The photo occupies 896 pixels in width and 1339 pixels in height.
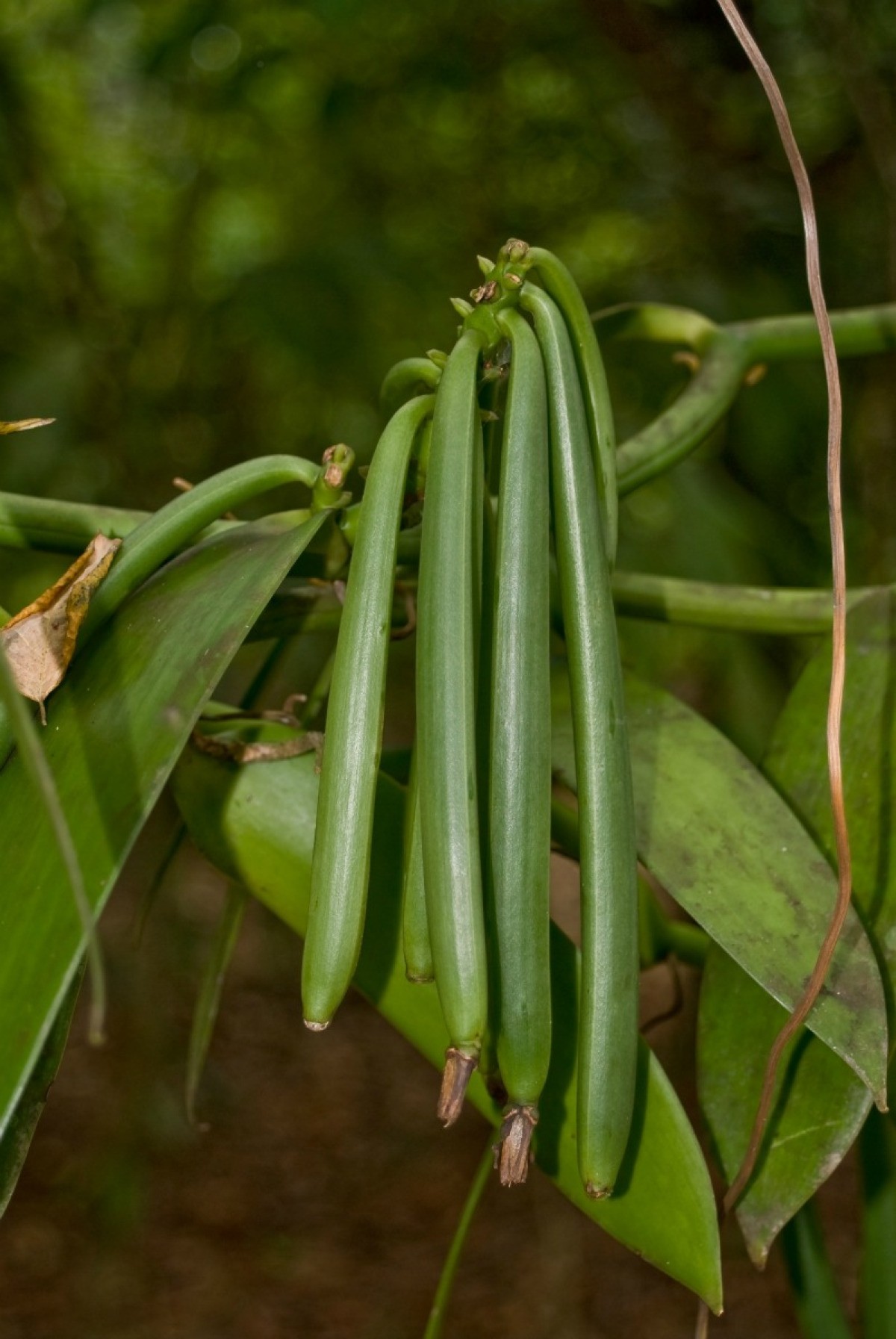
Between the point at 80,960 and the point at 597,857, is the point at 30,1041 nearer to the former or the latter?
the point at 80,960

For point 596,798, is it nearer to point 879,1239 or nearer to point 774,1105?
point 774,1105

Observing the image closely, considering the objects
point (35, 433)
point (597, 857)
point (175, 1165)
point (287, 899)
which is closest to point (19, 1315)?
point (175, 1165)

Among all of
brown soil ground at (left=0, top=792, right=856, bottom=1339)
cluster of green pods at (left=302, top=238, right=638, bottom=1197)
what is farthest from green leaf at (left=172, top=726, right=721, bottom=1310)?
brown soil ground at (left=0, top=792, right=856, bottom=1339)

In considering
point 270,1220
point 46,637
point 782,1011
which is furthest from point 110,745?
point 270,1220

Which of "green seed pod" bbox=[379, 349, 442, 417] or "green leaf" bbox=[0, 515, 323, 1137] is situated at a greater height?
"green seed pod" bbox=[379, 349, 442, 417]

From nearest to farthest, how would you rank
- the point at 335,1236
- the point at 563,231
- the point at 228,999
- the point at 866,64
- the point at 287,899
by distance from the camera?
the point at 287,899 → the point at 866,64 → the point at 563,231 → the point at 335,1236 → the point at 228,999

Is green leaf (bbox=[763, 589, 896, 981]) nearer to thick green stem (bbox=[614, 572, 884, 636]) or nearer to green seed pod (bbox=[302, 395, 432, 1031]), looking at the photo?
thick green stem (bbox=[614, 572, 884, 636])

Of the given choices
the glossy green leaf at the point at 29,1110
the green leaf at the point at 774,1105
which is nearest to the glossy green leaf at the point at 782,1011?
the green leaf at the point at 774,1105
